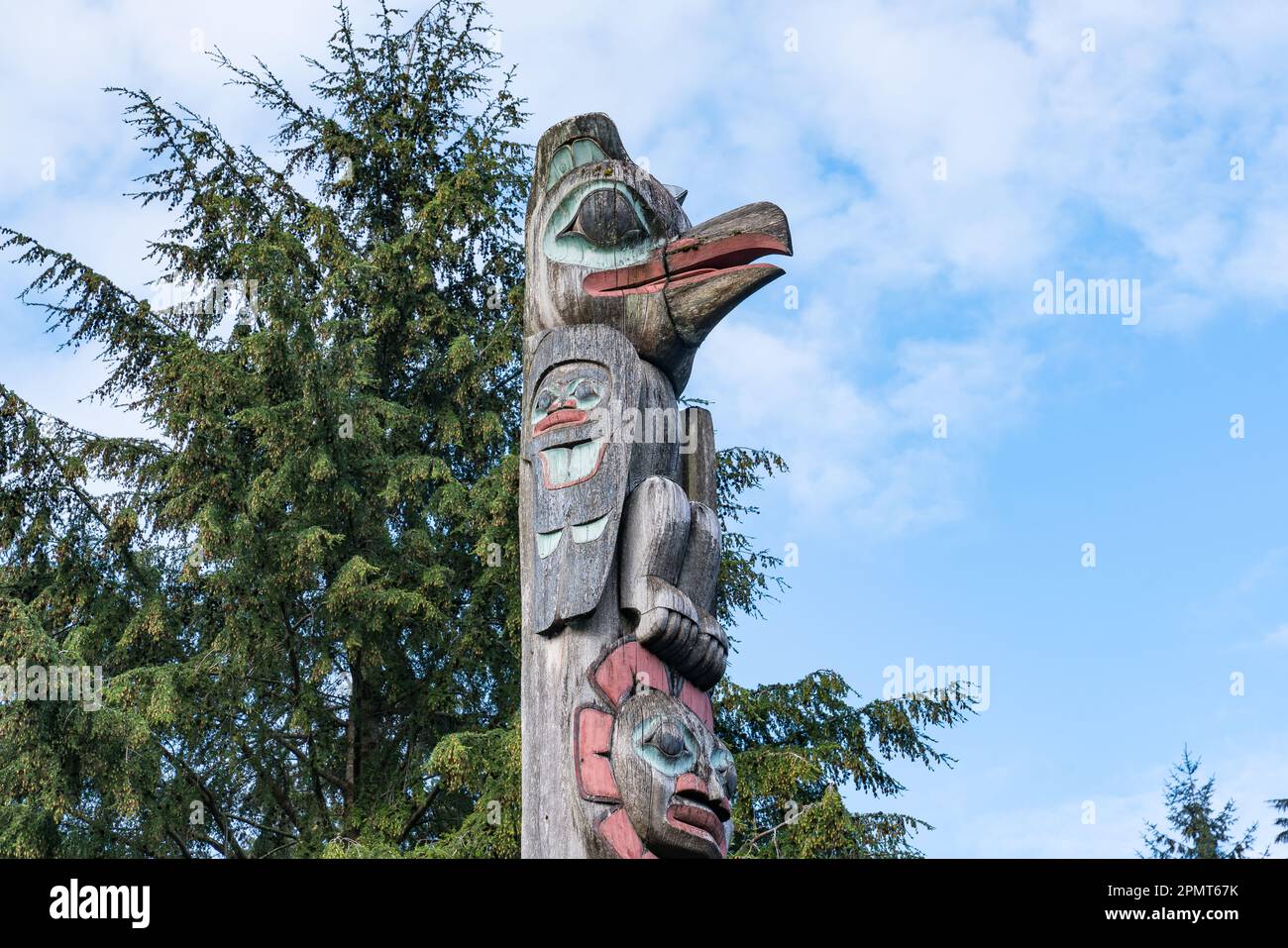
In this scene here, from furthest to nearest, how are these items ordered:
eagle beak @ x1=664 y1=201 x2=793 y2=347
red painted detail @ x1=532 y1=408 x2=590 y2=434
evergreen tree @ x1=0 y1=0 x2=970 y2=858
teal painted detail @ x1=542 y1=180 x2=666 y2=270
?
1. evergreen tree @ x1=0 y1=0 x2=970 y2=858
2. teal painted detail @ x1=542 y1=180 x2=666 y2=270
3. eagle beak @ x1=664 y1=201 x2=793 y2=347
4. red painted detail @ x1=532 y1=408 x2=590 y2=434

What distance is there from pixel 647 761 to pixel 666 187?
2.68m

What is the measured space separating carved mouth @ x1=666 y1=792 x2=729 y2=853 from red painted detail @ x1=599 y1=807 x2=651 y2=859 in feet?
0.45

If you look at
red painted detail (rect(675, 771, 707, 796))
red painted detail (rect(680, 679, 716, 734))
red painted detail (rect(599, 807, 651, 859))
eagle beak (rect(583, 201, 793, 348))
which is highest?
eagle beak (rect(583, 201, 793, 348))

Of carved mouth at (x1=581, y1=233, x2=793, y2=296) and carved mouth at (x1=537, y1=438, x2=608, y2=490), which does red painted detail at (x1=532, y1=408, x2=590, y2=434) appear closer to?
carved mouth at (x1=537, y1=438, x2=608, y2=490)

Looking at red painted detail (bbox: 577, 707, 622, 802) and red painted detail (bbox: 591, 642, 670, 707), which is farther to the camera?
red painted detail (bbox: 591, 642, 670, 707)

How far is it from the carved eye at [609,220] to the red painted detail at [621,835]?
8.00 ft

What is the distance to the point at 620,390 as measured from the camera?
5906 mm

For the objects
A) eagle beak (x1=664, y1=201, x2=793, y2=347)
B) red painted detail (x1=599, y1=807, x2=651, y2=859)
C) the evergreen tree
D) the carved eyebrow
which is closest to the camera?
red painted detail (x1=599, y1=807, x2=651, y2=859)

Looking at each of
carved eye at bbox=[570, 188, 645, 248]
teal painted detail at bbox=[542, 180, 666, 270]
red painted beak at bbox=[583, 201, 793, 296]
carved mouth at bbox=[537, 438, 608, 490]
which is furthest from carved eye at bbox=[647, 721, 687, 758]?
carved eye at bbox=[570, 188, 645, 248]

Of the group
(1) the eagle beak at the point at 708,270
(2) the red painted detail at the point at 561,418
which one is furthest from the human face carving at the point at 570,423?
(1) the eagle beak at the point at 708,270

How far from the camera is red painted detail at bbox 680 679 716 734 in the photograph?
5.54 m

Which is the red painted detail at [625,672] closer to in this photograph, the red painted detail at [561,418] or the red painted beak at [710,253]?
the red painted detail at [561,418]

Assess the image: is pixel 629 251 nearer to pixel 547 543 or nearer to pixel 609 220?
pixel 609 220

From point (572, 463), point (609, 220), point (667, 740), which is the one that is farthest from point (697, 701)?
point (609, 220)
